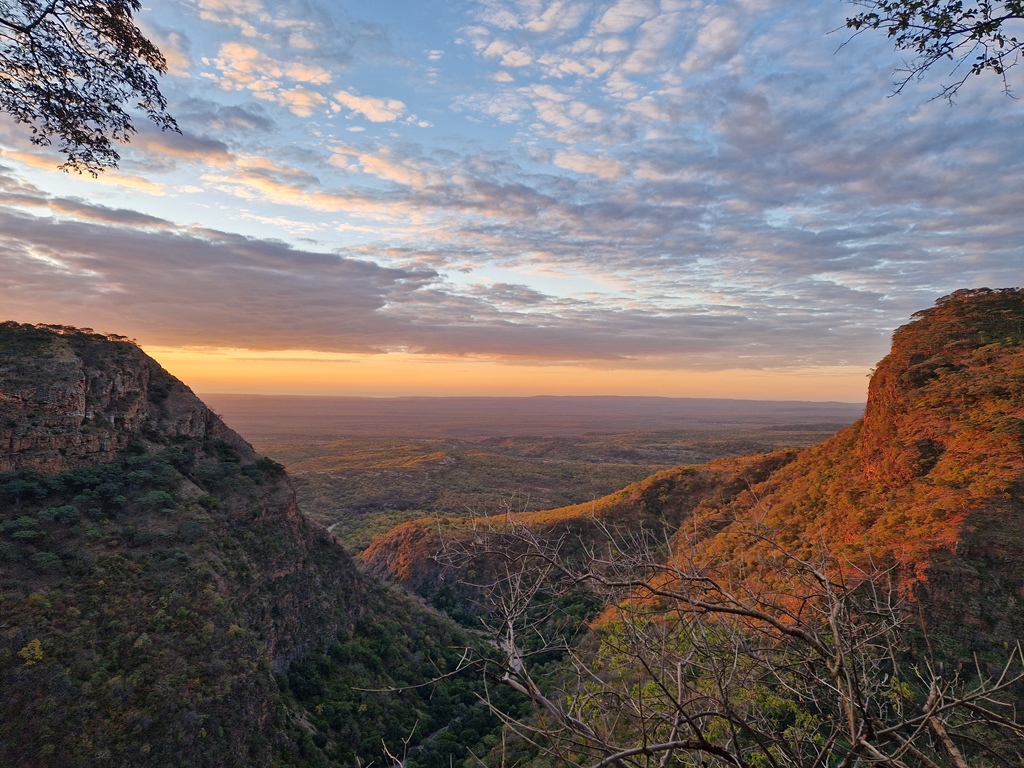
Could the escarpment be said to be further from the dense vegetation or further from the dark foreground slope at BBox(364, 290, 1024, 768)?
the dense vegetation

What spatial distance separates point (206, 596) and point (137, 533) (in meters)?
4.76

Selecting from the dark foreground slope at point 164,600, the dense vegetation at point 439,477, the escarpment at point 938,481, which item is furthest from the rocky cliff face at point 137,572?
the dense vegetation at point 439,477

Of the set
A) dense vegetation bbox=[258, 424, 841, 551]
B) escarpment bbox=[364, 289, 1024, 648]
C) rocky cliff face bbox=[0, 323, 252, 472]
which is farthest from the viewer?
dense vegetation bbox=[258, 424, 841, 551]

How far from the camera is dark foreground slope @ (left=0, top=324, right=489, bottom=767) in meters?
15.7

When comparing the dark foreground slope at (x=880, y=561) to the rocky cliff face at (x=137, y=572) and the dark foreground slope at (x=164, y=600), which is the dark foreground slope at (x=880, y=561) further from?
the rocky cliff face at (x=137, y=572)

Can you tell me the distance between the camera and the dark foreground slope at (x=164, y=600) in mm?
15664

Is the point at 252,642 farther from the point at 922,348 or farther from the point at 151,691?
the point at 922,348

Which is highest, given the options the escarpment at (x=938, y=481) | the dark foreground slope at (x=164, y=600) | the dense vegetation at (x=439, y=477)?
the escarpment at (x=938, y=481)

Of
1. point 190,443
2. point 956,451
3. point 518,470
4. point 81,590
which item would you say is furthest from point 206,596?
point 518,470

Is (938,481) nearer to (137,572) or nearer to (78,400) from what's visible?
(137,572)

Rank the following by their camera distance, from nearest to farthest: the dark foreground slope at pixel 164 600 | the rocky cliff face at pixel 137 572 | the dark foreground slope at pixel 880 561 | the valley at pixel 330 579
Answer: the dark foreground slope at pixel 880 561
the valley at pixel 330 579
the rocky cliff face at pixel 137 572
the dark foreground slope at pixel 164 600

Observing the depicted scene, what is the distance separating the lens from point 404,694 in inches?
1059

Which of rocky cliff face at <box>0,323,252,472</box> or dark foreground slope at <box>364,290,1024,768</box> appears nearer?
dark foreground slope at <box>364,290,1024,768</box>

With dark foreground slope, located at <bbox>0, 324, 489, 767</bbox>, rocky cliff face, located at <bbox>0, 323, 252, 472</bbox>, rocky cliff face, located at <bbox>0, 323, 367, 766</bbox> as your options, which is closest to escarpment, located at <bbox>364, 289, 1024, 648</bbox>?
rocky cliff face, located at <bbox>0, 323, 367, 766</bbox>
